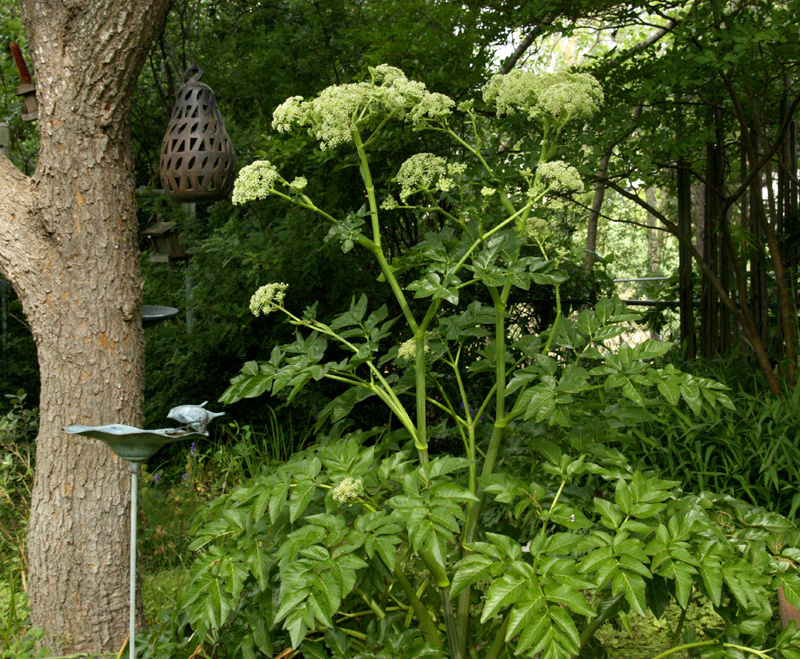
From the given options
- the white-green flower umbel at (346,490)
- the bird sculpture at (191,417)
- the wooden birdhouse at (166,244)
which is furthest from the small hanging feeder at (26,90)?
the white-green flower umbel at (346,490)

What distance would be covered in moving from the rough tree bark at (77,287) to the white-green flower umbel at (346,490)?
120 centimetres

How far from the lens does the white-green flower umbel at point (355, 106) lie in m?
1.97

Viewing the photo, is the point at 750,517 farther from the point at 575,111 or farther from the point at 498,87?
the point at 498,87

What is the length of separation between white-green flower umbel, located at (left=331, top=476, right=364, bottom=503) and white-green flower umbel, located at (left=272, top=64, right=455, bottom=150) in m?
0.91

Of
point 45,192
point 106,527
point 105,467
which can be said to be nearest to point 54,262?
point 45,192

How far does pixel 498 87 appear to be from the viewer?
2.17m

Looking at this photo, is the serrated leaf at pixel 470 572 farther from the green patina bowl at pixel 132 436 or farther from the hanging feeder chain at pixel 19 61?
the hanging feeder chain at pixel 19 61

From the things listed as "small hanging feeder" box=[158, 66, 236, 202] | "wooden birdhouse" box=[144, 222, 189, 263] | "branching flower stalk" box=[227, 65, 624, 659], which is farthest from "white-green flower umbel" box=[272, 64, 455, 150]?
"wooden birdhouse" box=[144, 222, 189, 263]

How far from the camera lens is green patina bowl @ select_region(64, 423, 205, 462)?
5.45 ft

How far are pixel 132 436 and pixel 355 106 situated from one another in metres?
1.08

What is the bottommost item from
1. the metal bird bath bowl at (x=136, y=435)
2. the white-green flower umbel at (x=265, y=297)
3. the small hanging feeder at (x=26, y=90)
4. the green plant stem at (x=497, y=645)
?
the green plant stem at (x=497, y=645)

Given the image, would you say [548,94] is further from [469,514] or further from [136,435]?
[136,435]

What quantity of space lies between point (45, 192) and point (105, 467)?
37.5 inches

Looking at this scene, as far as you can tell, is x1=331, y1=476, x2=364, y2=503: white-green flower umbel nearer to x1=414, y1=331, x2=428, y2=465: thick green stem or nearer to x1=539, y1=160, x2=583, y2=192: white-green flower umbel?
x1=414, y1=331, x2=428, y2=465: thick green stem
